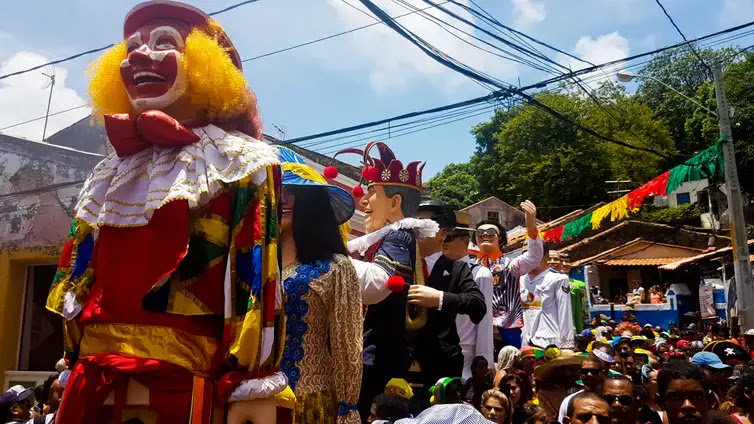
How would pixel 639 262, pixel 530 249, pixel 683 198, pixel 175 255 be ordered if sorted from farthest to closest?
1. pixel 683 198
2. pixel 639 262
3. pixel 530 249
4. pixel 175 255

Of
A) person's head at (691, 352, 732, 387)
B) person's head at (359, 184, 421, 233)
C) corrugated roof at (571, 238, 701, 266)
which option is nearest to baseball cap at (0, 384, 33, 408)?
person's head at (359, 184, 421, 233)

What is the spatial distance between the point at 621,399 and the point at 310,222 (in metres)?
1.99

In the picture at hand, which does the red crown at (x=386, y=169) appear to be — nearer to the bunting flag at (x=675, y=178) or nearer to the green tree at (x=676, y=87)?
the bunting flag at (x=675, y=178)

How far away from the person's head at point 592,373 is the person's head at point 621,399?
29.6 inches

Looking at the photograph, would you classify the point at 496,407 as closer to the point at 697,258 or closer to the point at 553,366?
the point at 553,366

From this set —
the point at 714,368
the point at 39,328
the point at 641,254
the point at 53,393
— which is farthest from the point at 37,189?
the point at 641,254

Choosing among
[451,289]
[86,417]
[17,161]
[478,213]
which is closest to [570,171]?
[478,213]

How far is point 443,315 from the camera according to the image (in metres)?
4.38

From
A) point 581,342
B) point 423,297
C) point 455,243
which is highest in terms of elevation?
point 455,243

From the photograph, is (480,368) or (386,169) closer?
(386,169)

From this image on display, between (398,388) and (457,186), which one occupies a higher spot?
(457,186)

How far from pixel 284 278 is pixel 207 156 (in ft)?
2.65

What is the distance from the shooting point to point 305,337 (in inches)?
116

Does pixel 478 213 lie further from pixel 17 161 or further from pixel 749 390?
pixel 749 390
